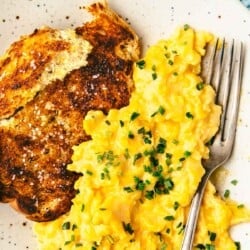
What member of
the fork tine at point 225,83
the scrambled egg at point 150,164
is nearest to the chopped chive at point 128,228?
the scrambled egg at point 150,164

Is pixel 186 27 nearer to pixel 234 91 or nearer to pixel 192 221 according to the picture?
pixel 234 91

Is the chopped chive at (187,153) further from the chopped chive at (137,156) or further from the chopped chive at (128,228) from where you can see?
the chopped chive at (128,228)

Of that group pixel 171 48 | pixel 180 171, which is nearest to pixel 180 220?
pixel 180 171

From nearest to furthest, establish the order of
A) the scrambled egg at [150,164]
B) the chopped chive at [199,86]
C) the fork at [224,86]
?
the scrambled egg at [150,164] < the chopped chive at [199,86] < the fork at [224,86]

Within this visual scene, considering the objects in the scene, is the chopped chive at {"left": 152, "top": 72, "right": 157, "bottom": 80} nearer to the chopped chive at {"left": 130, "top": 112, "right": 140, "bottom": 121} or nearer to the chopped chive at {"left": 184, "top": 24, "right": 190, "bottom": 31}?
the chopped chive at {"left": 130, "top": 112, "right": 140, "bottom": 121}

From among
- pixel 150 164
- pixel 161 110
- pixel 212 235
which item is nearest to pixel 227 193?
pixel 212 235

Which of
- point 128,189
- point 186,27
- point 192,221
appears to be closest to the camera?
point 128,189
